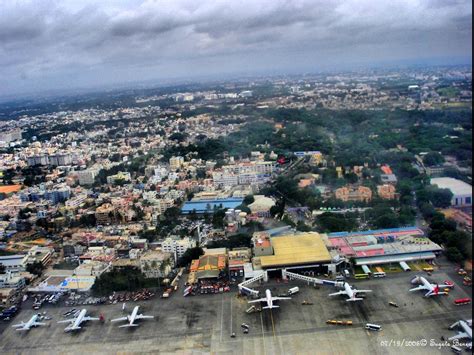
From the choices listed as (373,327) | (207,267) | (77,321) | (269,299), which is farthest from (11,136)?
(373,327)

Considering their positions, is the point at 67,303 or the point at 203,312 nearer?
the point at 203,312

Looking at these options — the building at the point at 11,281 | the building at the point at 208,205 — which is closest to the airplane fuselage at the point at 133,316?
the building at the point at 11,281

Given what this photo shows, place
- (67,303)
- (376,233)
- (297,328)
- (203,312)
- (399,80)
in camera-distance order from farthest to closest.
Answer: (399,80), (376,233), (67,303), (203,312), (297,328)

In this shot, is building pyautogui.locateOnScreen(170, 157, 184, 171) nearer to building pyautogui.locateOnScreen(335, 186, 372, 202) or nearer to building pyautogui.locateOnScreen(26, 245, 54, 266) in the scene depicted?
building pyautogui.locateOnScreen(335, 186, 372, 202)

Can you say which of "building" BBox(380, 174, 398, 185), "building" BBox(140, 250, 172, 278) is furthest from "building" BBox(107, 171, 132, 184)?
"building" BBox(380, 174, 398, 185)

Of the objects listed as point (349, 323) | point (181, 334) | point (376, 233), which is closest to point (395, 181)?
point (376, 233)

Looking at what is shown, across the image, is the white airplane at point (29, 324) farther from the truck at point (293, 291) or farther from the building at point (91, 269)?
the truck at point (293, 291)

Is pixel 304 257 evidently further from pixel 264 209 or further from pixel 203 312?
pixel 264 209
